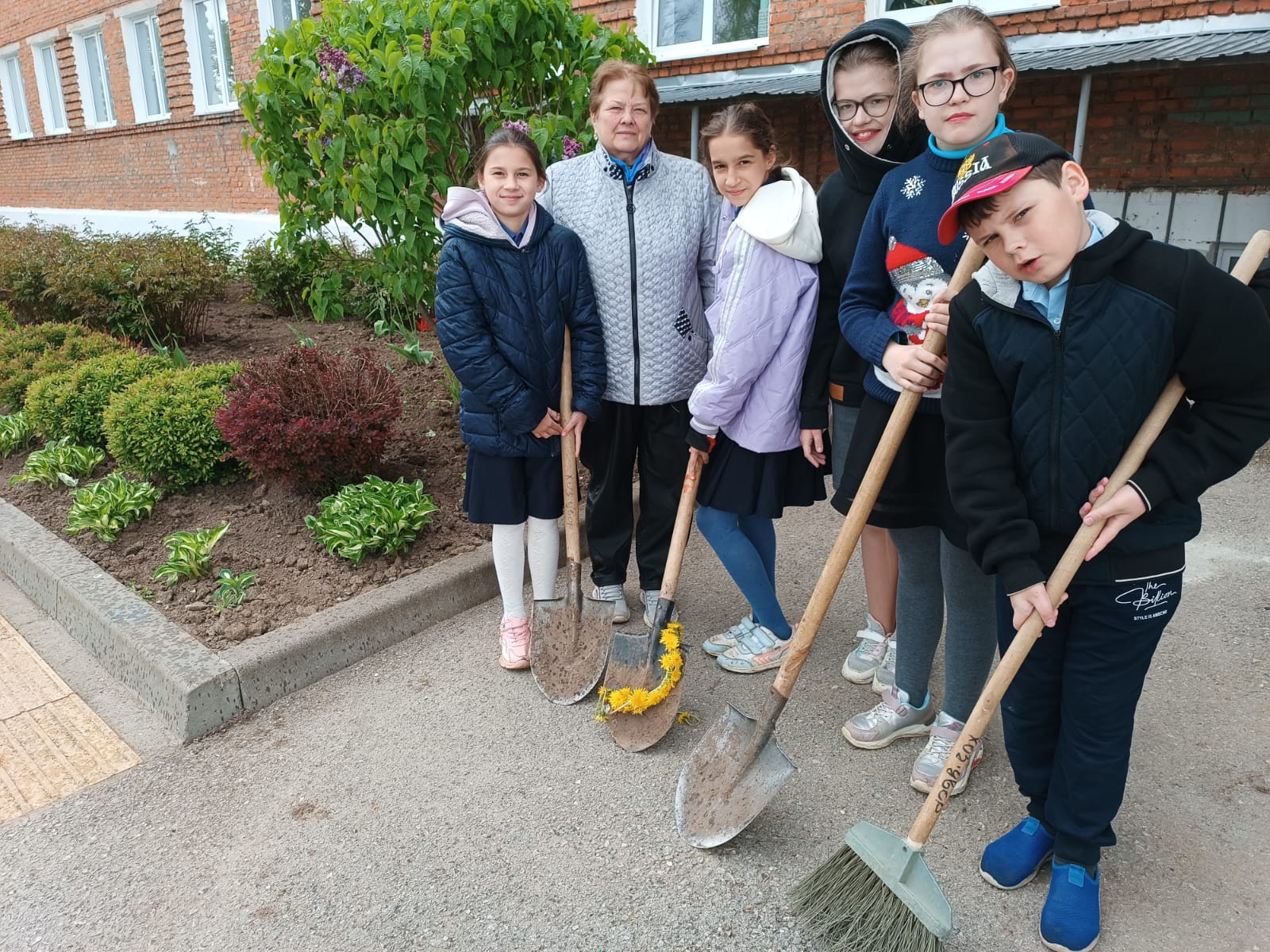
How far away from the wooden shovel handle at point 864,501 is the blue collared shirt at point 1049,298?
21 centimetres

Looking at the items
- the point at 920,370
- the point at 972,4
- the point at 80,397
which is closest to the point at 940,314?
the point at 920,370

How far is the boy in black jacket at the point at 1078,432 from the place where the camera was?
1.72 metres

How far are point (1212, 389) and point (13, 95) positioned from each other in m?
24.2

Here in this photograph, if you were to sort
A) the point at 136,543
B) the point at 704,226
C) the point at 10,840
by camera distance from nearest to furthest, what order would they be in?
the point at 10,840 → the point at 704,226 → the point at 136,543

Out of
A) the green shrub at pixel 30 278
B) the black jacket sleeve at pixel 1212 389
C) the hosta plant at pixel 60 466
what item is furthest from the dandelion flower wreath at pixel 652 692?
the green shrub at pixel 30 278

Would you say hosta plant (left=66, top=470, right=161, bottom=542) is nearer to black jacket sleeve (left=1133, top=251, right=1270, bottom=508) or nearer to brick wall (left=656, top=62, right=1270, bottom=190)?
black jacket sleeve (left=1133, top=251, right=1270, bottom=508)

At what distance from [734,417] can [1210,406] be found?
1409 millimetres

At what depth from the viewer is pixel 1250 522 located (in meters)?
4.34

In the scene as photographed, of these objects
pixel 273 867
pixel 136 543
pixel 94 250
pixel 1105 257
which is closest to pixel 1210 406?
pixel 1105 257

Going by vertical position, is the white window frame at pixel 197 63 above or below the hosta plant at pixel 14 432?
above

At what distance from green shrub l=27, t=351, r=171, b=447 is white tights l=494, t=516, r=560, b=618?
313 cm

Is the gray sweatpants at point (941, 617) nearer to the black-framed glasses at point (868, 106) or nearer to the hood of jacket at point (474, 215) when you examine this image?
the black-framed glasses at point (868, 106)

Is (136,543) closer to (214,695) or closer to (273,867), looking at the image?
(214,695)

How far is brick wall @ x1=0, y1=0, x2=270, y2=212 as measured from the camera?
13297mm
